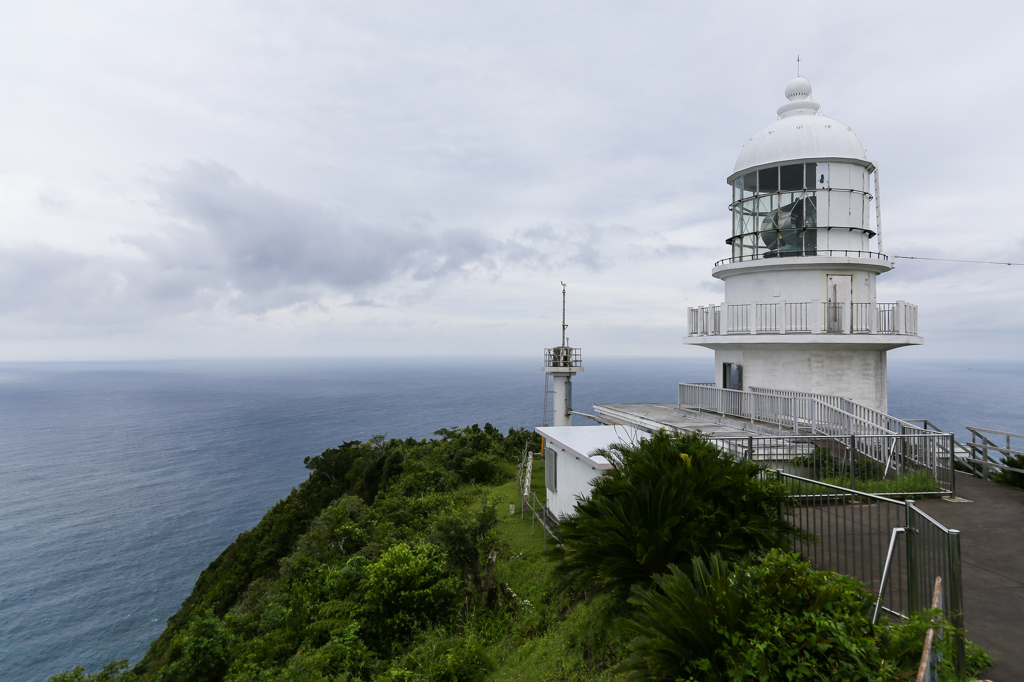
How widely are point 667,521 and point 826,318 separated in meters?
12.8

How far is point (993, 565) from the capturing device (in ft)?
22.3

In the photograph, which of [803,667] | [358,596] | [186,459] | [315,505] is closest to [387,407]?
[186,459]

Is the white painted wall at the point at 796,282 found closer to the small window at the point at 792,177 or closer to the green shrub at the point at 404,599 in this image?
the small window at the point at 792,177

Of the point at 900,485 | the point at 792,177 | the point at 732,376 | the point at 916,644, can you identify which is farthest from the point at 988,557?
the point at 792,177

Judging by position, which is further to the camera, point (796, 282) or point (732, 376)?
point (732, 376)

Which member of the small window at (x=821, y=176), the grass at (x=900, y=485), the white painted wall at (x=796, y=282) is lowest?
the grass at (x=900, y=485)

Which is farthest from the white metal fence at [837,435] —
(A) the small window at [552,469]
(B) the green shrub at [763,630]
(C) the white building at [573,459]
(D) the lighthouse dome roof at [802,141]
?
(D) the lighthouse dome roof at [802,141]

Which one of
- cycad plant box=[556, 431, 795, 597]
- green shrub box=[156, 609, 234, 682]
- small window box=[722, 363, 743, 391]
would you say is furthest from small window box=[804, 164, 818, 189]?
green shrub box=[156, 609, 234, 682]

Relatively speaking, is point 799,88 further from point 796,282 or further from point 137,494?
point 137,494

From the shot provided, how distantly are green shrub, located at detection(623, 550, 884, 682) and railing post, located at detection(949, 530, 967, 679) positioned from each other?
25.0 inches

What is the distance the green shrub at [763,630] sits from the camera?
3.62 meters

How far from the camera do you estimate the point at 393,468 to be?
2983cm

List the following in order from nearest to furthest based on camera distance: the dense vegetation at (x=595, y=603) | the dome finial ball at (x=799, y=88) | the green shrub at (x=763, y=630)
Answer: the green shrub at (x=763, y=630) < the dense vegetation at (x=595, y=603) < the dome finial ball at (x=799, y=88)

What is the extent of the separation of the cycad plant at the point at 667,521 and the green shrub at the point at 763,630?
1.38 meters
